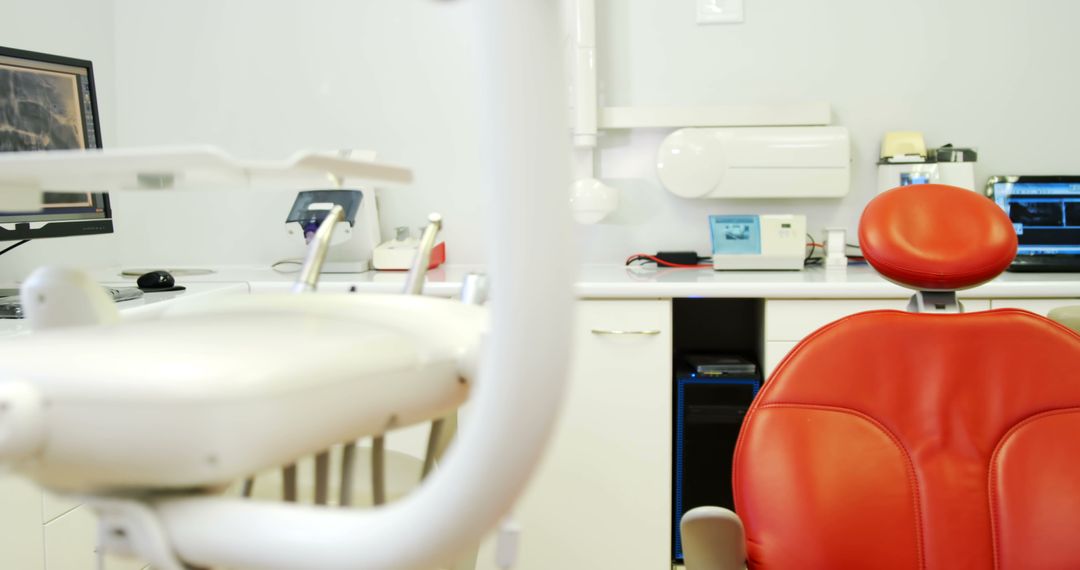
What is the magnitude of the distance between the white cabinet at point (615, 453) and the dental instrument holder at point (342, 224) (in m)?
0.72

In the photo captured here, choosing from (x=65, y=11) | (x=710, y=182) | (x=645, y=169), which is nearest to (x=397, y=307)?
(x=710, y=182)

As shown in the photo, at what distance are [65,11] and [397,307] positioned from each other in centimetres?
280

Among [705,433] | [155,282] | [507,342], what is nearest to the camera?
[507,342]

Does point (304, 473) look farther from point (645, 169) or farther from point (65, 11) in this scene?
point (65, 11)

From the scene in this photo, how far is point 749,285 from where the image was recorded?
2.20m

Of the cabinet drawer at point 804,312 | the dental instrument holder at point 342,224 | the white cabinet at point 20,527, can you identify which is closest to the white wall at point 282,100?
the dental instrument holder at point 342,224

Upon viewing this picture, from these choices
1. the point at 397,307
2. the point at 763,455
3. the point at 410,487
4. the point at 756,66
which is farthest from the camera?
the point at 756,66

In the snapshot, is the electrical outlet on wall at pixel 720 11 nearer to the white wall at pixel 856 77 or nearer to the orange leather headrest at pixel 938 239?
the white wall at pixel 856 77

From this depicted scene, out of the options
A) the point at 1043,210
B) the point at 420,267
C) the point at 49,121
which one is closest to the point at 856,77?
the point at 1043,210

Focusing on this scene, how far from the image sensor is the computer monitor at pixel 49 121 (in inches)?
70.5

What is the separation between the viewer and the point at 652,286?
2229 mm

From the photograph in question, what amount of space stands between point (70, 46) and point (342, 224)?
1.08m

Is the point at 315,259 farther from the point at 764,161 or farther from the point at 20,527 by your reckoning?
the point at 764,161

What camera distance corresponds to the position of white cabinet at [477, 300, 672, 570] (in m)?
2.27
